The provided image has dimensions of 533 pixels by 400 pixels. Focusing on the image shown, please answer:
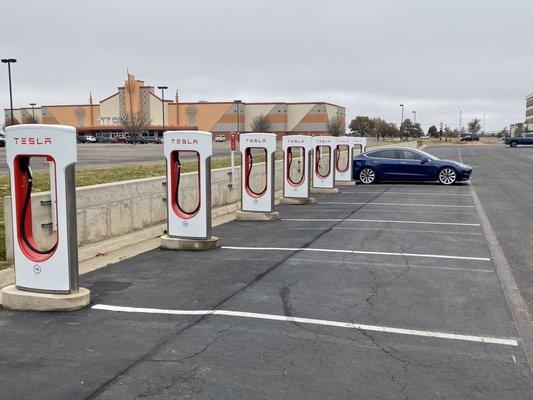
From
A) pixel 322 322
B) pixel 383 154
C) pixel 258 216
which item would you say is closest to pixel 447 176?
pixel 383 154

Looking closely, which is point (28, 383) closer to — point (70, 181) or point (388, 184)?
point (70, 181)

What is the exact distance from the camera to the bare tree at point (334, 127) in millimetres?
85975

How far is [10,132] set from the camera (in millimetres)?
5902

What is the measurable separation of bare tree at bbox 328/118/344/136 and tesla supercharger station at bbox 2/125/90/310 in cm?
7995

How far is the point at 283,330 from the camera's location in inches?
200

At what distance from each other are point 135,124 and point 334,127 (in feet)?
103

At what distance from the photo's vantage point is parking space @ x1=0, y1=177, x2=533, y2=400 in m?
3.99

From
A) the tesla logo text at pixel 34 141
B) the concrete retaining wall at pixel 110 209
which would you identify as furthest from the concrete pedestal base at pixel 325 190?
the tesla logo text at pixel 34 141

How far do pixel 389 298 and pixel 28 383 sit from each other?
12.5 ft

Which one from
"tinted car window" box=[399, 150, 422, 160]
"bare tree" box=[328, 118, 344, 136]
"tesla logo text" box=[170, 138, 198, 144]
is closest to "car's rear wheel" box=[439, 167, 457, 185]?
"tinted car window" box=[399, 150, 422, 160]

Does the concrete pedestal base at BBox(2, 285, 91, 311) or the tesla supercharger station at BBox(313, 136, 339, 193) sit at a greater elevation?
the tesla supercharger station at BBox(313, 136, 339, 193)

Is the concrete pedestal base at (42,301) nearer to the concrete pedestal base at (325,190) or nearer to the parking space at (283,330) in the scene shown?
the parking space at (283,330)

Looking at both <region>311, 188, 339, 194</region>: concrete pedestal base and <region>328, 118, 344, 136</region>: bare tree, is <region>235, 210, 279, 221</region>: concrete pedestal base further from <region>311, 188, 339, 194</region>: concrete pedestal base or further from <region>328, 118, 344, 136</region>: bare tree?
<region>328, 118, 344, 136</region>: bare tree

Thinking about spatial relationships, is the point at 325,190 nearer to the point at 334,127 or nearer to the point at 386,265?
the point at 386,265
